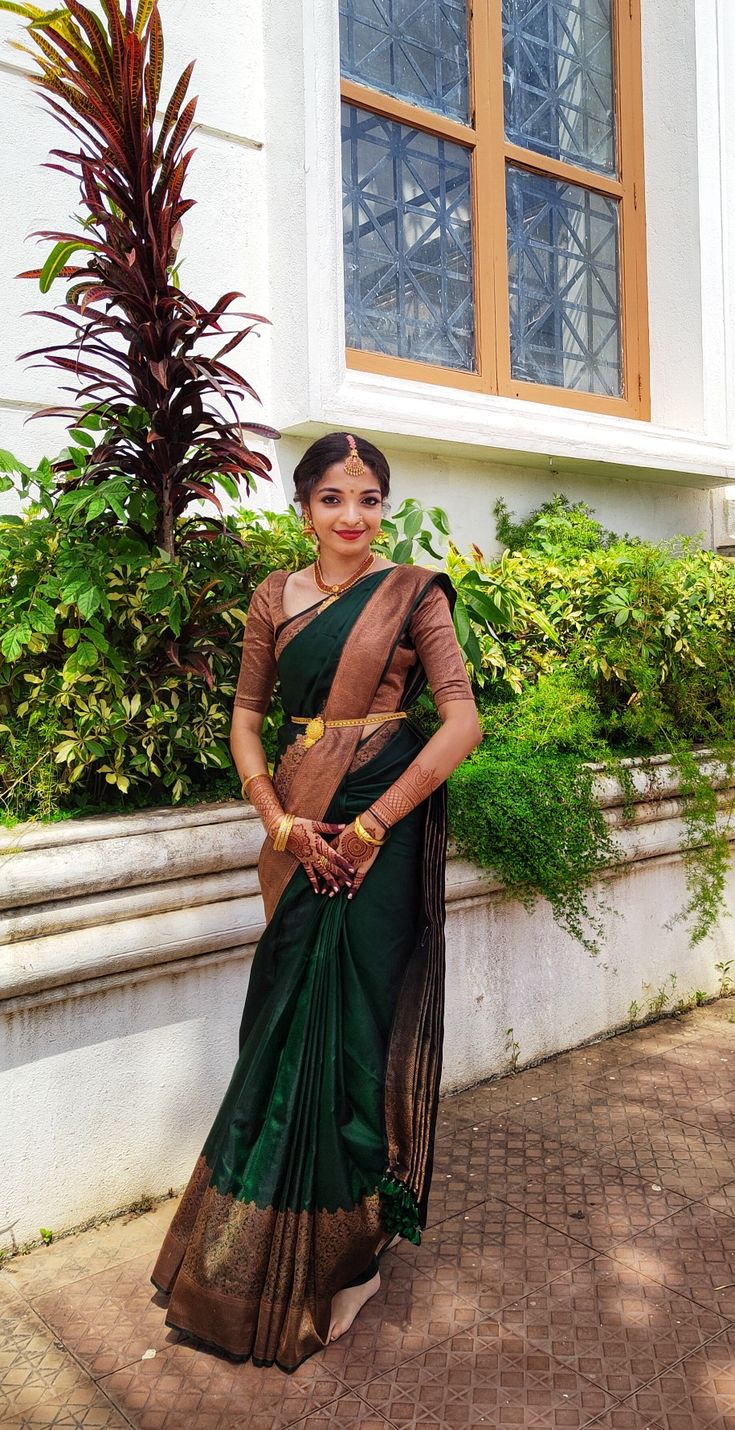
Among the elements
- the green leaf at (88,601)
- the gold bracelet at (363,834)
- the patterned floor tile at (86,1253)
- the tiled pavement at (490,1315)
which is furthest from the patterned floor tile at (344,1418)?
the green leaf at (88,601)

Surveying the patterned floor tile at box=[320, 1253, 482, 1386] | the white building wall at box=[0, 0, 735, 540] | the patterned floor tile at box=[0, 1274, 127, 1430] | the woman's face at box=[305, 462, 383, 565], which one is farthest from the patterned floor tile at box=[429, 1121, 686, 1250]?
the white building wall at box=[0, 0, 735, 540]

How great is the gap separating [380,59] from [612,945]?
13.7 ft

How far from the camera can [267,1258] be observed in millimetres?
2264

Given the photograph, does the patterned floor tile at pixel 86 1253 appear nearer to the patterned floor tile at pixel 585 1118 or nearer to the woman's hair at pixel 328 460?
the patterned floor tile at pixel 585 1118

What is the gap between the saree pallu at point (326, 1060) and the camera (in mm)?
2271

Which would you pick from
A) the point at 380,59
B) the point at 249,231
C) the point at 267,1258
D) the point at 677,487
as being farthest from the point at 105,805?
the point at 677,487

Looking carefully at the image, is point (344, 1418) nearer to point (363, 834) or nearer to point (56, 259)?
point (363, 834)

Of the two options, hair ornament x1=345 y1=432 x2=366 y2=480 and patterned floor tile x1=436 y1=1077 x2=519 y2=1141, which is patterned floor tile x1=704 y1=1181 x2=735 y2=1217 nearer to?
patterned floor tile x1=436 y1=1077 x2=519 y2=1141

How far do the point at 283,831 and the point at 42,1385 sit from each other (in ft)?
3.99

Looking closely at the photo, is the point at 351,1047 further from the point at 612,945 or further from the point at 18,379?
the point at 18,379

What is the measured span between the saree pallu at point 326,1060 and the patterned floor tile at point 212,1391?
36 mm

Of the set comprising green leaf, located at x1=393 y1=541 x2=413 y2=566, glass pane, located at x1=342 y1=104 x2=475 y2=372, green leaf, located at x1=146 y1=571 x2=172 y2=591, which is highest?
glass pane, located at x1=342 y1=104 x2=475 y2=372

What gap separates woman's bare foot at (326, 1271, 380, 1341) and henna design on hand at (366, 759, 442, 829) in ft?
3.44

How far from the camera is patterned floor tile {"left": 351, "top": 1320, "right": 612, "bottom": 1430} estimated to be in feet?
6.98
